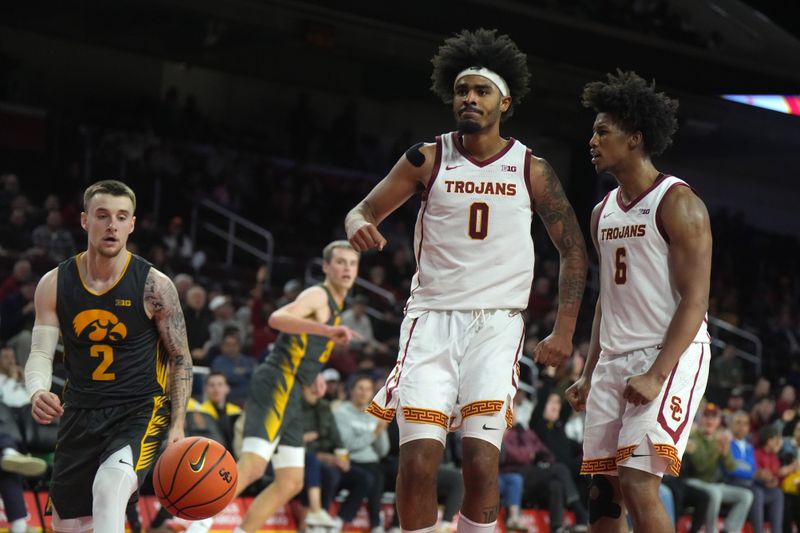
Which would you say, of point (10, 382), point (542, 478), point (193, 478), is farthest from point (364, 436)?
point (193, 478)

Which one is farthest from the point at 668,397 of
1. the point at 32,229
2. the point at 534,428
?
the point at 32,229

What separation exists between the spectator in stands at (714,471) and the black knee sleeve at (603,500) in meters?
8.42

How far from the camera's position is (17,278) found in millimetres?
12969

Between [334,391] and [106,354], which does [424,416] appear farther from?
[334,391]

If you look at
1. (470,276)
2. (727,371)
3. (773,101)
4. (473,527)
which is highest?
(773,101)

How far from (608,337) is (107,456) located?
253cm

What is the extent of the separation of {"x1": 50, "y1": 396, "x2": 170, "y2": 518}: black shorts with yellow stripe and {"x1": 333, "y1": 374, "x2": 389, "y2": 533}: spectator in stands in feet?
20.3

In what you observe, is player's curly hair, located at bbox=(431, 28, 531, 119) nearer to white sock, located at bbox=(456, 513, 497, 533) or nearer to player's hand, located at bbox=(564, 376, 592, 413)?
player's hand, located at bbox=(564, 376, 592, 413)

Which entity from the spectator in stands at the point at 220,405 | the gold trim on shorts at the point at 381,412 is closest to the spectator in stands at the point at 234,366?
the spectator in stands at the point at 220,405

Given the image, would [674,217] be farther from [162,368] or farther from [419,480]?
[162,368]

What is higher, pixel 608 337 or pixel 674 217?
pixel 674 217

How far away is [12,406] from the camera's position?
10406 mm

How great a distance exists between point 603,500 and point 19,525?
571cm

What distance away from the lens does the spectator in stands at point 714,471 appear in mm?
13836
